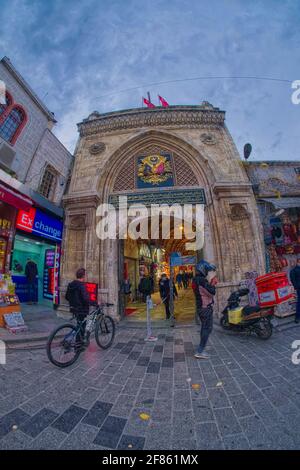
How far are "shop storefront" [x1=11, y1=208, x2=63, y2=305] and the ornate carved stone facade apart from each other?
0.70 metres

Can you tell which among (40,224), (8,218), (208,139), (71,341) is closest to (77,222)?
(40,224)

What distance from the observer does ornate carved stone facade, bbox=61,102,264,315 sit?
7418mm

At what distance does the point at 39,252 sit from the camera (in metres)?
10.1

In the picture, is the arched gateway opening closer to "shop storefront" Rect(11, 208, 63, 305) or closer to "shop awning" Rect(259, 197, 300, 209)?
"shop storefront" Rect(11, 208, 63, 305)

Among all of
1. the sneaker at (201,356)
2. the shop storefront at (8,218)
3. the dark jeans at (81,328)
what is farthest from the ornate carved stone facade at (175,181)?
the sneaker at (201,356)

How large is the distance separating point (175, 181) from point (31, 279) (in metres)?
8.82

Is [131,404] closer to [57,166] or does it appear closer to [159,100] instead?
[57,166]

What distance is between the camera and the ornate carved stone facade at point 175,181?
292 inches

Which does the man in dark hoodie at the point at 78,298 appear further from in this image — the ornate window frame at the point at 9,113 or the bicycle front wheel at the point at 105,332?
the ornate window frame at the point at 9,113

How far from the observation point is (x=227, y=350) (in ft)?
13.9

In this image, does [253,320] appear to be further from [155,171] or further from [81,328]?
[155,171]

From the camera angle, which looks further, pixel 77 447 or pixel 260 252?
pixel 260 252
